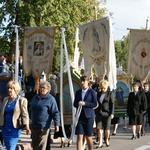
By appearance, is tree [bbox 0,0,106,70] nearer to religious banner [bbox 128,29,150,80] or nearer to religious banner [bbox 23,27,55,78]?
religious banner [bbox 128,29,150,80]

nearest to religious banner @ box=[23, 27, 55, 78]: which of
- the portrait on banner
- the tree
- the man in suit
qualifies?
the portrait on banner

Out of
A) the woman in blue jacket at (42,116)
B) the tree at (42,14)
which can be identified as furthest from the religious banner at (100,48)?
the tree at (42,14)

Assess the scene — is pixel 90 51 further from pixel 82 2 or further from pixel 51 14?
pixel 82 2

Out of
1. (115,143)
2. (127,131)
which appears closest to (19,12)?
(127,131)

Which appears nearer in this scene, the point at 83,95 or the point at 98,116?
the point at 83,95

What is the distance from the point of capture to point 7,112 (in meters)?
8.64

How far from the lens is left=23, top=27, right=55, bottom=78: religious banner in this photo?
49.4 feet

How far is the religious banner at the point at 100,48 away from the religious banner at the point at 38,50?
1670 mm

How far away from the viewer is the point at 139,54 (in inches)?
814

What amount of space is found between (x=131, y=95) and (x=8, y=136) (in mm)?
8399

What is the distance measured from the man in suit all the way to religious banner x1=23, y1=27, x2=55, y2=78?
12.8 feet

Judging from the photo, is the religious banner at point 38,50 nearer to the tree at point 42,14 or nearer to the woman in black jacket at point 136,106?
the woman in black jacket at point 136,106

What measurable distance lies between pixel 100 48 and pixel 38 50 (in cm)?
203

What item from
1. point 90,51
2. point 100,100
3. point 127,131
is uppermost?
point 90,51
